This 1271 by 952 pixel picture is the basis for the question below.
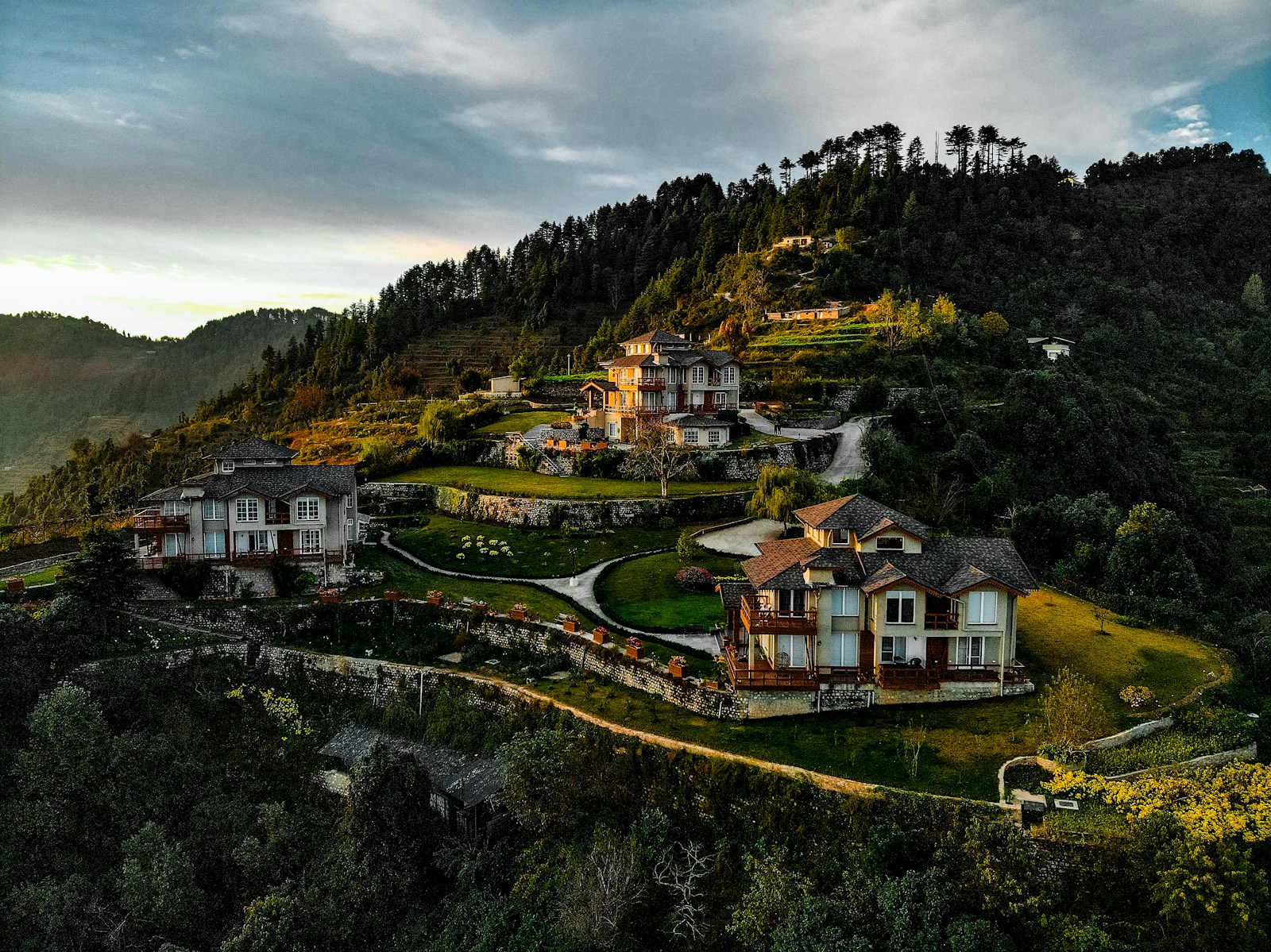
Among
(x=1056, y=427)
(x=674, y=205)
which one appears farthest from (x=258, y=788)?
(x=674, y=205)

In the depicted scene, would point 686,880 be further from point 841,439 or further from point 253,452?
point 841,439

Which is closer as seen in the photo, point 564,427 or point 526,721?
point 526,721

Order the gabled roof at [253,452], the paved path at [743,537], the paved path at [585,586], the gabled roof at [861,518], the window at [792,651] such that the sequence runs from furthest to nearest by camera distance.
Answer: the paved path at [743,537] < the gabled roof at [253,452] < the paved path at [585,586] < the gabled roof at [861,518] < the window at [792,651]

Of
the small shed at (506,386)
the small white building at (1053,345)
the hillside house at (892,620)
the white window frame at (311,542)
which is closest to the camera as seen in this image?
the hillside house at (892,620)

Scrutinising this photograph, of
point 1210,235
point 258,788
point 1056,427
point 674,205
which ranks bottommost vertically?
point 258,788

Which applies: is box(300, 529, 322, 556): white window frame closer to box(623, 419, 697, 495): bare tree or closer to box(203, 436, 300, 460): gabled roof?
box(203, 436, 300, 460): gabled roof

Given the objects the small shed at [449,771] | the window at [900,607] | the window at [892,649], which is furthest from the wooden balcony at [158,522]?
the window at [900,607]

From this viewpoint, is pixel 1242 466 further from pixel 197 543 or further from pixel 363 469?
pixel 197 543

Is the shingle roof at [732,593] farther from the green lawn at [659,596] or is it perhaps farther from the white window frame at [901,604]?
the white window frame at [901,604]
